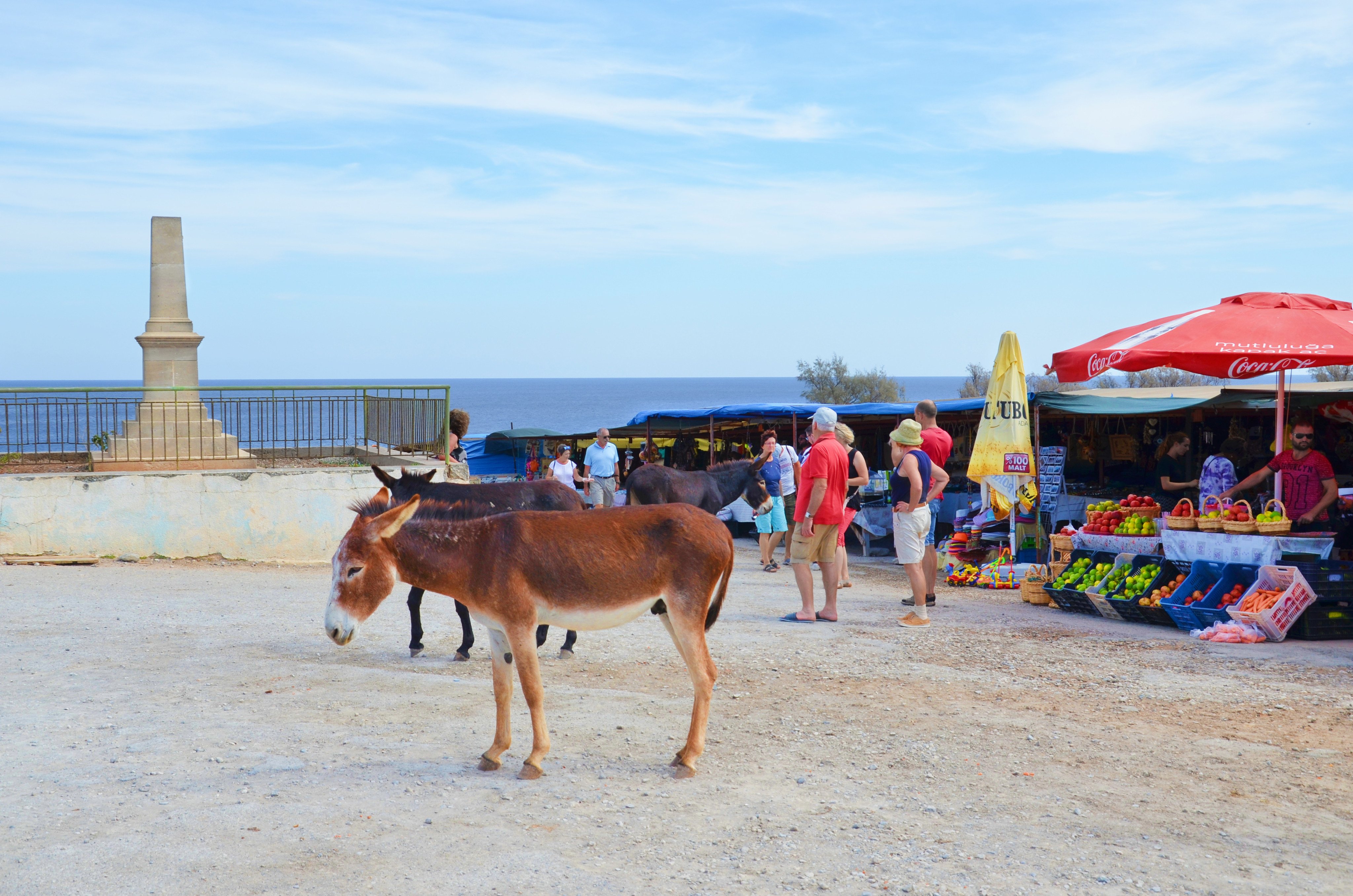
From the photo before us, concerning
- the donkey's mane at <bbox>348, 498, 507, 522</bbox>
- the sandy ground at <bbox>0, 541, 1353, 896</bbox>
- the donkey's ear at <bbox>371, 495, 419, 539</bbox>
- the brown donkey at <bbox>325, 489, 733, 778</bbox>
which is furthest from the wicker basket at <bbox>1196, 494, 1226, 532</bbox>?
the donkey's ear at <bbox>371, 495, 419, 539</bbox>

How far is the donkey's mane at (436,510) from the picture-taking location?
17.8 ft

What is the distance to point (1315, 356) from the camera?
870 cm

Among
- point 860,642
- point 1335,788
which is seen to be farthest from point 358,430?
point 1335,788

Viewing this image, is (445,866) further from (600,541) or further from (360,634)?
(360,634)

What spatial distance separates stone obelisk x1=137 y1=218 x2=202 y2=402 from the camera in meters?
16.1

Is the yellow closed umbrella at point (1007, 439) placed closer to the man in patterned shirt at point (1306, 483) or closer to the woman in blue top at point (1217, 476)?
the woman in blue top at point (1217, 476)

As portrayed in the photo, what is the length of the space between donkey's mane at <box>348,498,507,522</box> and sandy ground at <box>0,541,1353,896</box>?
1.28 metres

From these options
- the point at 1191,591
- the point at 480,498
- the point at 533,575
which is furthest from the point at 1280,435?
the point at 533,575

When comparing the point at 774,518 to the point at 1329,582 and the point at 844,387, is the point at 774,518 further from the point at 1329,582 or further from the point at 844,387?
the point at 844,387

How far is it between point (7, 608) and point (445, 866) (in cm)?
785

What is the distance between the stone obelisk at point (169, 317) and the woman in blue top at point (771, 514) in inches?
351

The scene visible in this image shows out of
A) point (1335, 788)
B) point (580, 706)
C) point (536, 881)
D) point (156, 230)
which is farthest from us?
point (156, 230)

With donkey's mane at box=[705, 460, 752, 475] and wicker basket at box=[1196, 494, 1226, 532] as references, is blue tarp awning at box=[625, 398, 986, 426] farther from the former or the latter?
wicker basket at box=[1196, 494, 1226, 532]

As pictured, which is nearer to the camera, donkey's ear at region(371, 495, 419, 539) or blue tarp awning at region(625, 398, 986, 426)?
donkey's ear at region(371, 495, 419, 539)
